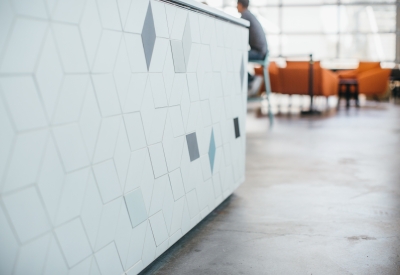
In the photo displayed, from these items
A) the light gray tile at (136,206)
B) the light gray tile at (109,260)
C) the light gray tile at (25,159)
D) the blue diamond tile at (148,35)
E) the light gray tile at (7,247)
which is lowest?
the light gray tile at (109,260)

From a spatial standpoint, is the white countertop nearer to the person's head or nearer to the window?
the person's head

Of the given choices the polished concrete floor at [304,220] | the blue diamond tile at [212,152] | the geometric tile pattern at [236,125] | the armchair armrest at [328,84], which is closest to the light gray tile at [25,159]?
the polished concrete floor at [304,220]

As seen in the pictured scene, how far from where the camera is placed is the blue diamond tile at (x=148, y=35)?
1311mm

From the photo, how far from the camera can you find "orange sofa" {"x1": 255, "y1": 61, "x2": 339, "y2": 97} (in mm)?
7105

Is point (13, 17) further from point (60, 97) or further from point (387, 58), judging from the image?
point (387, 58)

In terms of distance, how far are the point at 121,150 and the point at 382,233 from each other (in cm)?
110

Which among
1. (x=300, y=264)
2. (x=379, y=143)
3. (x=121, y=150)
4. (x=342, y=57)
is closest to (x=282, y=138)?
(x=379, y=143)

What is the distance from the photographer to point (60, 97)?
0.97 m

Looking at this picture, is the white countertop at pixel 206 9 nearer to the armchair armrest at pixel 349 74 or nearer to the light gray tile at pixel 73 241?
the light gray tile at pixel 73 241

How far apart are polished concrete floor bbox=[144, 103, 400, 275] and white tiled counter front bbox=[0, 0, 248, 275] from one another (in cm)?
13

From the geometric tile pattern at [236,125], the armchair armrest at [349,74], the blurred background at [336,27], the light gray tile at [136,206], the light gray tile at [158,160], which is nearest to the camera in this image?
the light gray tile at [136,206]

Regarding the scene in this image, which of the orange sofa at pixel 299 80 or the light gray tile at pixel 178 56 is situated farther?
the orange sofa at pixel 299 80

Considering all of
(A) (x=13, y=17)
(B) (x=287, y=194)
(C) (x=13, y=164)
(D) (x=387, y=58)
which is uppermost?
(A) (x=13, y=17)

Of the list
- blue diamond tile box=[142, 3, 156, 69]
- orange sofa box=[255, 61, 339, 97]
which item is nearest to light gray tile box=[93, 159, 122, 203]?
blue diamond tile box=[142, 3, 156, 69]
